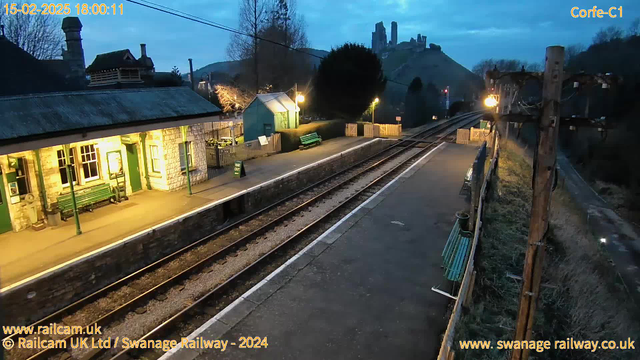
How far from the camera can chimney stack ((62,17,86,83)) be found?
2811cm

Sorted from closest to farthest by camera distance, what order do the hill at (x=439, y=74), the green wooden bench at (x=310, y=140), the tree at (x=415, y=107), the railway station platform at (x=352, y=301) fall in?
the railway station platform at (x=352, y=301) → the green wooden bench at (x=310, y=140) → the tree at (x=415, y=107) → the hill at (x=439, y=74)

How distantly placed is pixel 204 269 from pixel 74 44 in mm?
27846

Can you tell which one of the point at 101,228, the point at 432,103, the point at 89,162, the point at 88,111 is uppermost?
the point at 432,103

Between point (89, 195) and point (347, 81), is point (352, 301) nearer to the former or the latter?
point (89, 195)

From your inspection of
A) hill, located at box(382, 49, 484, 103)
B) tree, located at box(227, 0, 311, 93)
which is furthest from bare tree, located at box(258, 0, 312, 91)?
hill, located at box(382, 49, 484, 103)

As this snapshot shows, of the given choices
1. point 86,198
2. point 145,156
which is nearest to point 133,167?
point 145,156

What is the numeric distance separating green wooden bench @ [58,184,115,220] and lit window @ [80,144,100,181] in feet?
1.75

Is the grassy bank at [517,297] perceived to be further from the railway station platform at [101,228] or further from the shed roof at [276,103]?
the shed roof at [276,103]

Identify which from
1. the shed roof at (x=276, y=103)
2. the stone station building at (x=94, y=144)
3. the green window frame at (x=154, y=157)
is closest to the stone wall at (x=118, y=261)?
the stone station building at (x=94, y=144)

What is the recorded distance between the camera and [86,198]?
12.1 metres

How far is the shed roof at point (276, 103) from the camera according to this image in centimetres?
2523

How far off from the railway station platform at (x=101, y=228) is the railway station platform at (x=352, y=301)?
15.3 ft

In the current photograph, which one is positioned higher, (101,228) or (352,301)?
(101,228)

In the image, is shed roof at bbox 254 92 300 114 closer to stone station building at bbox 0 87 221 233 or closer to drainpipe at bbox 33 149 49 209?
stone station building at bbox 0 87 221 233
